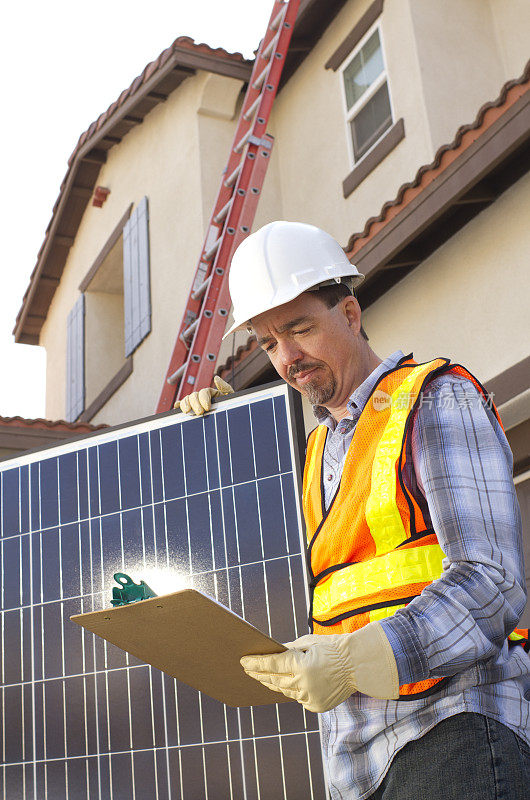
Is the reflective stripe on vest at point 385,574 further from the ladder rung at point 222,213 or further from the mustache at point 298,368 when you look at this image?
the ladder rung at point 222,213

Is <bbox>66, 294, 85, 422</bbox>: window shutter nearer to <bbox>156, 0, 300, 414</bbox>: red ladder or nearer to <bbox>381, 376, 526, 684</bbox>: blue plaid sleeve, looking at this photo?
<bbox>156, 0, 300, 414</bbox>: red ladder

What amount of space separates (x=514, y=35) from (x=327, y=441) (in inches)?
255

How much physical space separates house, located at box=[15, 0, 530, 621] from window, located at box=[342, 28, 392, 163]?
0.8 inches

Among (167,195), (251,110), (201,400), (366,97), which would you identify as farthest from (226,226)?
(167,195)

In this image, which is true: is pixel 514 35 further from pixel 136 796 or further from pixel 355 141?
pixel 136 796

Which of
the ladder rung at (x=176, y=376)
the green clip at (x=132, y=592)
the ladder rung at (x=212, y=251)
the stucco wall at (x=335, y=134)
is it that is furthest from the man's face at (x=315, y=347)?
the stucco wall at (x=335, y=134)

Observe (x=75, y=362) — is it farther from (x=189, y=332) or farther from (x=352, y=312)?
(x=352, y=312)

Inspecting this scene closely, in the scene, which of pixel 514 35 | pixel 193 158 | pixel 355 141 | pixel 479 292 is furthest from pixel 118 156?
pixel 479 292

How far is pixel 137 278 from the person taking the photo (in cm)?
1106

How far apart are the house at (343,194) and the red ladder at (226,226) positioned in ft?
1.64

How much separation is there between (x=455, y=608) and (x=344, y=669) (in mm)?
242

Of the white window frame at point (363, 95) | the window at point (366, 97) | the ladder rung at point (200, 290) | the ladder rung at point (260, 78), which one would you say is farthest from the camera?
the ladder rung at point (260, 78)

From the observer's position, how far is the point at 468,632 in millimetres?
1739

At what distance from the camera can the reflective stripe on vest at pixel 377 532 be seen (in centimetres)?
195
